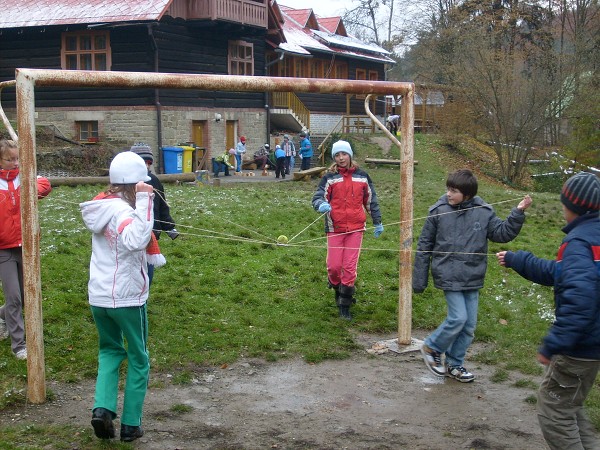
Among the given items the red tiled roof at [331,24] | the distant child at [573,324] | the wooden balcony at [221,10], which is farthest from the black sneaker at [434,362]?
the red tiled roof at [331,24]

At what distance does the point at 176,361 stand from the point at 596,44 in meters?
34.5

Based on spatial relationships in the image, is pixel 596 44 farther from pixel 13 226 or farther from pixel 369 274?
pixel 13 226

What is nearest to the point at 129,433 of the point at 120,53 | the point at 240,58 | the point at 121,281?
the point at 121,281

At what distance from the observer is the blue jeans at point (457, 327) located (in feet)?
20.4

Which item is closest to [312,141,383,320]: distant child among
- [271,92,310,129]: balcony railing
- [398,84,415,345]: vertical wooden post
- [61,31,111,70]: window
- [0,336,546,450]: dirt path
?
[398,84,415,345]: vertical wooden post

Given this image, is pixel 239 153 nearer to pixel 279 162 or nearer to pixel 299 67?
pixel 279 162

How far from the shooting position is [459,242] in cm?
625

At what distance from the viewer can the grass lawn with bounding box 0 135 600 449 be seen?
22.0 feet

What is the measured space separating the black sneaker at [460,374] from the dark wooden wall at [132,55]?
67.0ft

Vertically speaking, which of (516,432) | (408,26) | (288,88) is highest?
(408,26)

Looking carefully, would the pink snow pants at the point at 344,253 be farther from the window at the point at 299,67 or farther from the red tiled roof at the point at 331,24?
the red tiled roof at the point at 331,24

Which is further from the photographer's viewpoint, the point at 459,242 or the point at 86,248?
the point at 86,248

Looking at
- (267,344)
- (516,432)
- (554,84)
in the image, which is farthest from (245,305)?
(554,84)

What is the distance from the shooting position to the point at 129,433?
481cm
